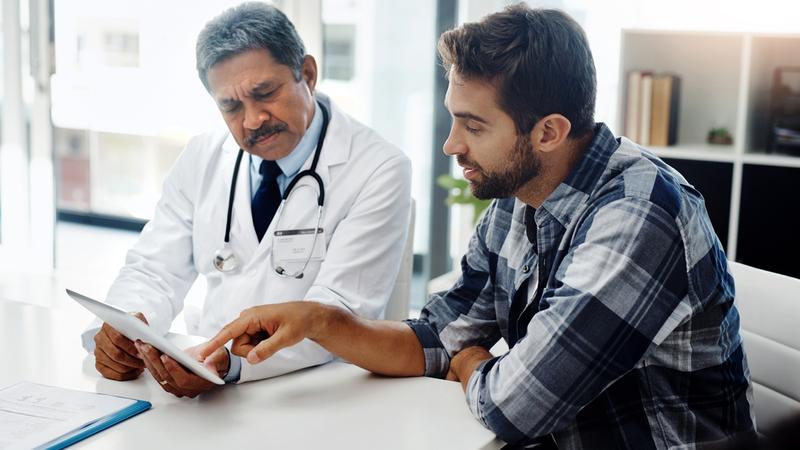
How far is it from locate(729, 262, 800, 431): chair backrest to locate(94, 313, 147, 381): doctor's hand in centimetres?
103

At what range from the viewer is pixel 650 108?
319 centimetres

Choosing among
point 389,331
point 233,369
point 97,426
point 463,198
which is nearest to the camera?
point 97,426

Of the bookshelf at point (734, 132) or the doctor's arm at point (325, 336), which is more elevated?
the bookshelf at point (734, 132)

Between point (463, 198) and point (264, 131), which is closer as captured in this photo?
point (264, 131)

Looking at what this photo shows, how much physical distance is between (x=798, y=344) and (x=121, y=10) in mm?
3623

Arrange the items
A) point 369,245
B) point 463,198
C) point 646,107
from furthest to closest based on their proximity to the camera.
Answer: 1. point 463,198
2. point 646,107
3. point 369,245

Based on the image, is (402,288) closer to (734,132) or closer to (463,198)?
(463,198)

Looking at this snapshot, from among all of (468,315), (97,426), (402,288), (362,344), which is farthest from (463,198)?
(97,426)

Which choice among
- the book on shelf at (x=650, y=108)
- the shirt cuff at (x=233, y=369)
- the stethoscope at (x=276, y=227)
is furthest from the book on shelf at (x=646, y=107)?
the shirt cuff at (x=233, y=369)

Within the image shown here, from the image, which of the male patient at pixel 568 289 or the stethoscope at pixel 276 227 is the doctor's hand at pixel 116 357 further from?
the stethoscope at pixel 276 227

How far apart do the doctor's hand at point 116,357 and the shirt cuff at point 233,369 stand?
0.15 metres

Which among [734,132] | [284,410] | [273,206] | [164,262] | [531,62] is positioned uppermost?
[531,62]

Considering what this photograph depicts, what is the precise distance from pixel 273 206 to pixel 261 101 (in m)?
0.23

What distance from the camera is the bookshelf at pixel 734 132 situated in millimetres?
2947
